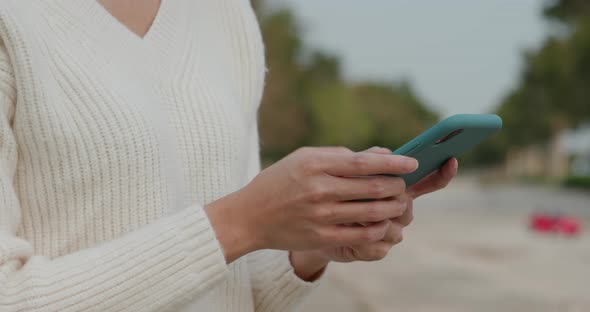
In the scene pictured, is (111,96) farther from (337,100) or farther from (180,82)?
(337,100)

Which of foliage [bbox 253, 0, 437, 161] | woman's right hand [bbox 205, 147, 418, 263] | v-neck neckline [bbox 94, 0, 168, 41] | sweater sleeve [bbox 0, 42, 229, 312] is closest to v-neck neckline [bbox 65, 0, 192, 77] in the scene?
v-neck neckline [bbox 94, 0, 168, 41]

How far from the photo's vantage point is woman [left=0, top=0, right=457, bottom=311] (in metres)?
1.14

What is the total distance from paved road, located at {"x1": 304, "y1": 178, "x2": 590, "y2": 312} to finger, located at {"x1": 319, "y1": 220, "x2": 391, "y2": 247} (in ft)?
21.9

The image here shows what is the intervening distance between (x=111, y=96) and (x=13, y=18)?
0.61ft

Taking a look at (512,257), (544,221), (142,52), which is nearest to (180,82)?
(142,52)

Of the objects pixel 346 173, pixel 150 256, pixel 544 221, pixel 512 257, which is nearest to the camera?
pixel 346 173

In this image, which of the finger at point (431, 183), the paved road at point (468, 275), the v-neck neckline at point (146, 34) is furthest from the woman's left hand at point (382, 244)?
the paved road at point (468, 275)

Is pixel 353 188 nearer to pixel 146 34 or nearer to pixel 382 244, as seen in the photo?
pixel 382 244

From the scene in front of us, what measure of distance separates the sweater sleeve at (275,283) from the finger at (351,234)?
0.42 metres

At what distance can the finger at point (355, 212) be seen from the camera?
110cm

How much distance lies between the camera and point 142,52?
1.45 meters

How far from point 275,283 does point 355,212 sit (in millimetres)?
507

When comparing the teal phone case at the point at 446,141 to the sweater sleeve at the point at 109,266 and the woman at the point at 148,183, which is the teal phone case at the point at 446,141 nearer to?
the woman at the point at 148,183

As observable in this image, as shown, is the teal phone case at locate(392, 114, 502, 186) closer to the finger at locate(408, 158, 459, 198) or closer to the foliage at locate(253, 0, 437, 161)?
the finger at locate(408, 158, 459, 198)
